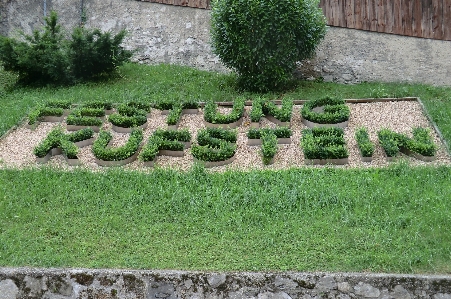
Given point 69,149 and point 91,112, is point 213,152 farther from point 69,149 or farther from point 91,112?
point 91,112

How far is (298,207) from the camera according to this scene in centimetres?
736

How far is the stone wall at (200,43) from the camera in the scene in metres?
11.7

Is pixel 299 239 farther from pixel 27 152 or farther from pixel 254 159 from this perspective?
pixel 27 152

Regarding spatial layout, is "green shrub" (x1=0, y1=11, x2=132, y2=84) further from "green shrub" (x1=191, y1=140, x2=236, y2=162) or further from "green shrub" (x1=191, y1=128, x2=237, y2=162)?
"green shrub" (x1=191, y1=140, x2=236, y2=162)

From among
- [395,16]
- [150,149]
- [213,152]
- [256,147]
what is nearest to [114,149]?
[150,149]

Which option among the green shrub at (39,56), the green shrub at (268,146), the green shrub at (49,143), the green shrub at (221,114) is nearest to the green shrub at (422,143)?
the green shrub at (268,146)

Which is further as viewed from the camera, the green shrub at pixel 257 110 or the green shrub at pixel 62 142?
the green shrub at pixel 257 110

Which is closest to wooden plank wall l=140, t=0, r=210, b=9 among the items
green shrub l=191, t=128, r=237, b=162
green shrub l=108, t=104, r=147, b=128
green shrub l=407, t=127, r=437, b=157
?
green shrub l=108, t=104, r=147, b=128

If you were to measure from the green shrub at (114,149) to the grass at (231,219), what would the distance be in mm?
383

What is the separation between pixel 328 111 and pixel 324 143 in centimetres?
120

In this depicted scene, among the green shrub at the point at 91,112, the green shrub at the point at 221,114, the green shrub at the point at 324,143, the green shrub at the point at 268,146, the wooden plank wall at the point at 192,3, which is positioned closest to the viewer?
the green shrub at the point at 324,143

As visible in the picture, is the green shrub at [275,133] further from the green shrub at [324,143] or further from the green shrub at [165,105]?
the green shrub at [165,105]

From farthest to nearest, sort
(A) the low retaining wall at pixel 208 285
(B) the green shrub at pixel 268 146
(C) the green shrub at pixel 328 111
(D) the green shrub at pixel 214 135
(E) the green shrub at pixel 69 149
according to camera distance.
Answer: (C) the green shrub at pixel 328 111 < (D) the green shrub at pixel 214 135 < (E) the green shrub at pixel 69 149 < (B) the green shrub at pixel 268 146 < (A) the low retaining wall at pixel 208 285

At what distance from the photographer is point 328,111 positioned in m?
10.0
